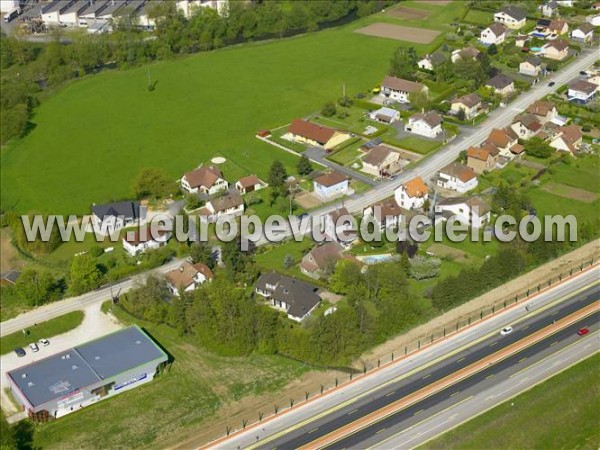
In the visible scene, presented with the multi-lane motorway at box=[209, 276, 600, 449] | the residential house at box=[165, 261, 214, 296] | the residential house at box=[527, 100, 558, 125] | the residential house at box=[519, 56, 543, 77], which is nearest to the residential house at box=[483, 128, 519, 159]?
the residential house at box=[527, 100, 558, 125]

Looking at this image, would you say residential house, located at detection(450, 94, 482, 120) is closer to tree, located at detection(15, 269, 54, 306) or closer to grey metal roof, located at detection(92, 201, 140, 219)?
grey metal roof, located at detection(92, 201, 140, 219)

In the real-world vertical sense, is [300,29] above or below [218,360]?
above

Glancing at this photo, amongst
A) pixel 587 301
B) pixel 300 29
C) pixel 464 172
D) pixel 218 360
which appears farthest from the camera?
pixel 300 29

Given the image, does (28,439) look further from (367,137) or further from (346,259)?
(367,137)

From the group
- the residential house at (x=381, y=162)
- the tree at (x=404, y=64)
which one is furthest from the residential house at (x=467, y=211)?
the tree at (x=404, y=64)

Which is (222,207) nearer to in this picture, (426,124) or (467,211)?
(467,211)

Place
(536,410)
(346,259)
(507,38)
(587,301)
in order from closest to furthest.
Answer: (536,410) → (587,301) → (346,259) → (507,38)

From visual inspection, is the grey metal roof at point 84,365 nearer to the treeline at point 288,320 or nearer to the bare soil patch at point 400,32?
the treeline at point 288,320

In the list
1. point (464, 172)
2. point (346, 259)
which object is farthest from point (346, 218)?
point (464, 172)

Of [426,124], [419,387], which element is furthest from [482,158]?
[419,387]
